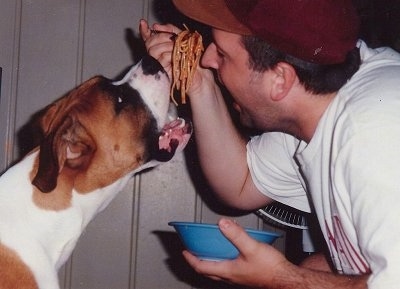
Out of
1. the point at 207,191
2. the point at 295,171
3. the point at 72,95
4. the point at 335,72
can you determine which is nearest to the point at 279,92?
the point at 335,72

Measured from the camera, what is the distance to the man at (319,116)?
1823 mm

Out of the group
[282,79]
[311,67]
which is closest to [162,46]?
[282,79]

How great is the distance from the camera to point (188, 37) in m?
2.62

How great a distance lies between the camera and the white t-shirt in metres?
1.78

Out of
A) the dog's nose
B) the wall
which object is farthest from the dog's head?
the wall

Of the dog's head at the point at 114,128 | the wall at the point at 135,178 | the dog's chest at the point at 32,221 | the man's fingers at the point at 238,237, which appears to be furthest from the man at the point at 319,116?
the wall at the point at 135,178

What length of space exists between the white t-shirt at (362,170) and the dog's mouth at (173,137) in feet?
1.60

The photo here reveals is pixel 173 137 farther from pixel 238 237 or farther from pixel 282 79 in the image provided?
pixel 238 237

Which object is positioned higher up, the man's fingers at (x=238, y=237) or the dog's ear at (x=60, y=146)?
the dog's ear at (x=60, y=146)

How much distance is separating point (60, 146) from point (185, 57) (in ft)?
2.19

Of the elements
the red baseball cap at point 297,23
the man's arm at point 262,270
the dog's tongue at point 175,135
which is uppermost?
the red baseball cap at point 297,23

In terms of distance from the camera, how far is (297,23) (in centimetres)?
216

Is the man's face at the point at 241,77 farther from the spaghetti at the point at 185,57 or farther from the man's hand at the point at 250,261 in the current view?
the man's hand at the point at 250,261

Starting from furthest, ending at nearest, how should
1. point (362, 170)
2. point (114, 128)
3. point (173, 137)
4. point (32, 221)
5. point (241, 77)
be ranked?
1. point (173, 137)
2. point (114, 128)
3. point (241, 77)
4. point (32, 221)
5. point (362, 170)
